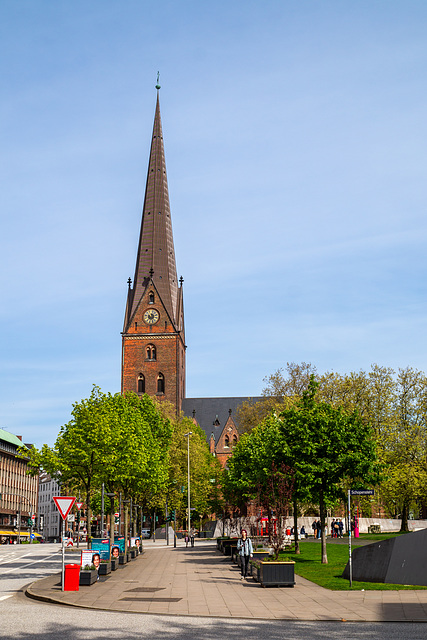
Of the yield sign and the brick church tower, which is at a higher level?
the brick church tower

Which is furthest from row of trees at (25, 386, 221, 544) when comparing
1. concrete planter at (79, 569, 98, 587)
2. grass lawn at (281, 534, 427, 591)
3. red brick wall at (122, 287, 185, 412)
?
red brick wall at (122, 287, 185, 412)

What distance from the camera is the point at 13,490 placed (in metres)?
140

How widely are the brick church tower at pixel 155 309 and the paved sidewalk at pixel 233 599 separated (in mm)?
76589

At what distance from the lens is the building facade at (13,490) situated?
130750mm

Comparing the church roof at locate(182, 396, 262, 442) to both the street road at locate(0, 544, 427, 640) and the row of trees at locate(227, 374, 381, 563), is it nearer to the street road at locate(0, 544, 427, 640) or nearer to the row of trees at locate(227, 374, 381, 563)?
the row of trees at locate(227, 374, 381, 563)

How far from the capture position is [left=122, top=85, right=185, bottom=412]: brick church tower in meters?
105

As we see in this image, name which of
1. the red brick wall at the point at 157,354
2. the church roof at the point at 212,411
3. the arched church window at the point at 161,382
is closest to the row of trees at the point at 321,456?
the red brick wall at the point at 157,354

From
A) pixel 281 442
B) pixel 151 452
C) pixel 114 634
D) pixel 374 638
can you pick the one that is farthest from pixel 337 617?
pixel 151 452

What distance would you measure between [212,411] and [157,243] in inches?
1411

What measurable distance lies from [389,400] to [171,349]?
50.3 meters

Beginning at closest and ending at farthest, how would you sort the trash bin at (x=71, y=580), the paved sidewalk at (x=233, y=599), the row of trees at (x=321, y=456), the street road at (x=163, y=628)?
the street road at (x=163, y=628) < the paved sidewalk at (x=233, y=599) < the trash bin at (x=71, y=580) < the row of trees at (x=321, y=456)

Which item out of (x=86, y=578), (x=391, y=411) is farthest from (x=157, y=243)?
(x=86, y=578)

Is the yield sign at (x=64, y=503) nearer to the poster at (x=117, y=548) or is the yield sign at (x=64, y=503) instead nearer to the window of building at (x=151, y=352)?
the poster at (x=117, y=548)

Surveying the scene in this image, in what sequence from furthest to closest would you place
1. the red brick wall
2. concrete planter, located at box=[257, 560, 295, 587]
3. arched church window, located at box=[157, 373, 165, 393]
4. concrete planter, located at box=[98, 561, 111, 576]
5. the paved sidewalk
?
arched church window, located at box=[157, 373, 165, 393], the red brick wall, concrete planter, located at box=[98, 561, 111, 576], concrete planter, located at box=[257, 560, 295, 587], the paved sidewalk
